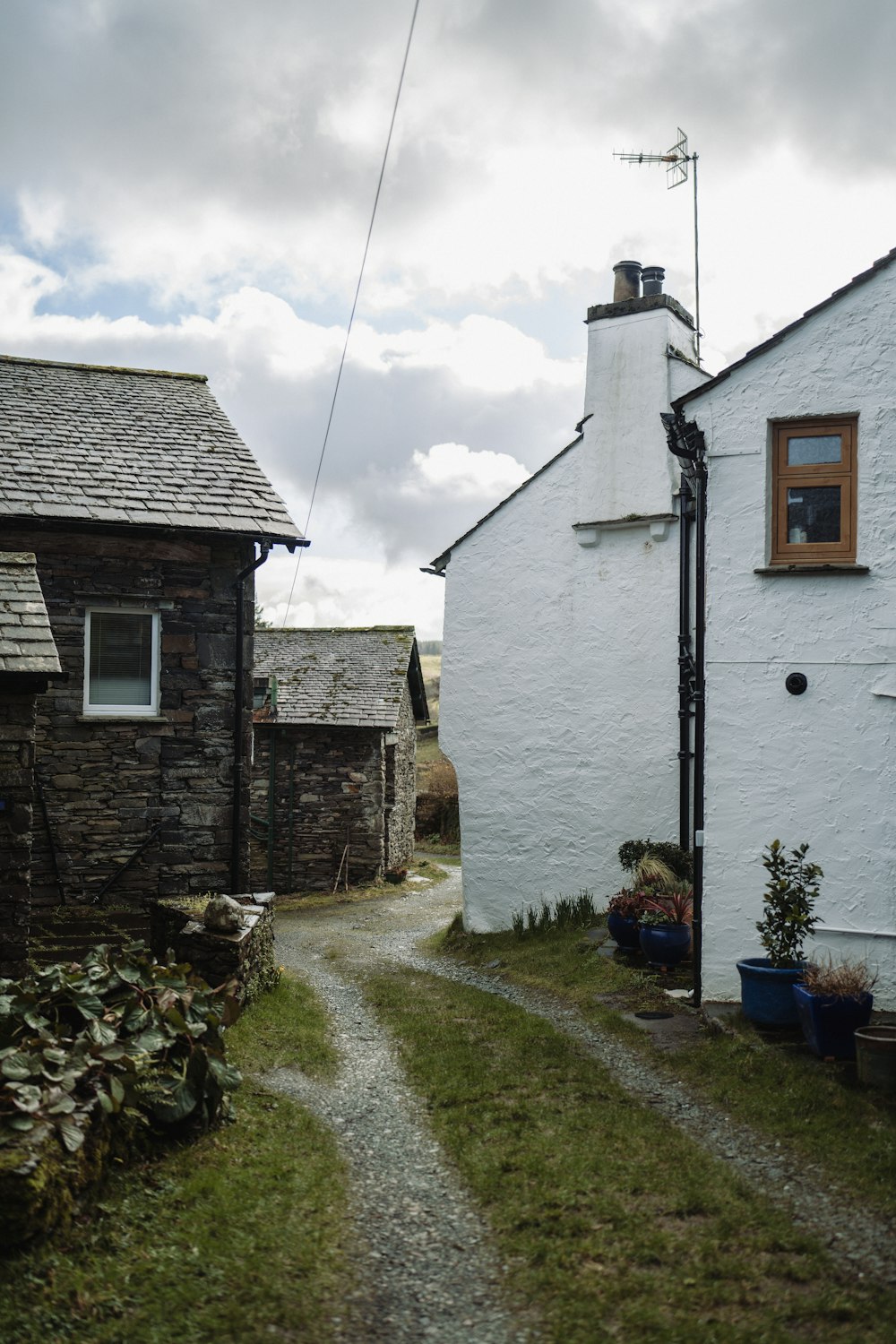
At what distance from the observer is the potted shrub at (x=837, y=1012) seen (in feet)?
23.6

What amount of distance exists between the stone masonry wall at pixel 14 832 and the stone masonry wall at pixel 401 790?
50.6 feet

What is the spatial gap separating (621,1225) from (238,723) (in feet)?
27.6

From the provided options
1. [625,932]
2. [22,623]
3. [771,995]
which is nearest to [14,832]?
[22,623]

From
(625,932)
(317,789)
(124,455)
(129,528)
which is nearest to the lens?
(625,932)

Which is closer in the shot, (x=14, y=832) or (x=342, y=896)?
(x=14, y=832)

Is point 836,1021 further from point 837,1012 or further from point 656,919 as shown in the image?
point 656,919

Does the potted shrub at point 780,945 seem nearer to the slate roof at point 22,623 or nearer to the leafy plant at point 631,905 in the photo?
the leafy plant at point 631,905

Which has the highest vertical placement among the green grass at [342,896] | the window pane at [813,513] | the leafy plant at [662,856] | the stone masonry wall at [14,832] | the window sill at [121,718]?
the window pane at [813,513]

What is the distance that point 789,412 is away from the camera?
9.02 metres

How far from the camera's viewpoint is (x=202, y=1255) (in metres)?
4.79

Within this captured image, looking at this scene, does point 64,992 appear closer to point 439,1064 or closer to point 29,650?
point 29,650

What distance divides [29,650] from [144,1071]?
3.30m

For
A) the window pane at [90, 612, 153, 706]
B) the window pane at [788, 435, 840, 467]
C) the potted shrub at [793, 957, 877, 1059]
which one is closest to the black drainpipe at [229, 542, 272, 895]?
the window pane at [90, 612, 153, 706]

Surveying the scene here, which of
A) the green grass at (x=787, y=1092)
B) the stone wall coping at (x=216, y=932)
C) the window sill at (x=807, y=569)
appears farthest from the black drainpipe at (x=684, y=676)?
the stone wall coping at (x=216, y=932)
